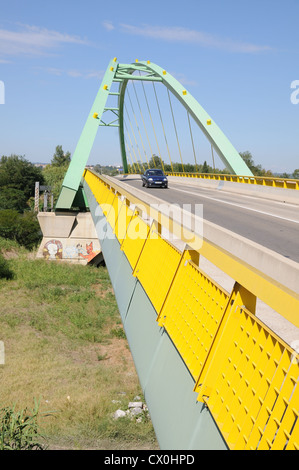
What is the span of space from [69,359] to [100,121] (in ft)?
76.9

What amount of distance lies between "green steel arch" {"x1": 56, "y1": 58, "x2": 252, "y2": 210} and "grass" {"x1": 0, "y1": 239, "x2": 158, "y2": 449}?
24.0 ft

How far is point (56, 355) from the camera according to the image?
2134cm

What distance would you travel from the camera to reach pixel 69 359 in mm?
21016

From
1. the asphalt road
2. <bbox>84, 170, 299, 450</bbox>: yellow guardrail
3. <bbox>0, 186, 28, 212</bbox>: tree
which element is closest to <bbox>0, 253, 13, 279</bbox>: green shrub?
the asphalt road

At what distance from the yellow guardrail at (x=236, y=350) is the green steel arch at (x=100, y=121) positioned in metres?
30.0

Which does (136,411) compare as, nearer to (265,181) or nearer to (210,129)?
(265,181)

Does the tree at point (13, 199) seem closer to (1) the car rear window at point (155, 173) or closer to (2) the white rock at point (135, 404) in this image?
(1) the car rear window at point (155, 173)

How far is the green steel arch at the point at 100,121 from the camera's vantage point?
34.8 meters

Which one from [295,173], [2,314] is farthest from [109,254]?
[295,173]

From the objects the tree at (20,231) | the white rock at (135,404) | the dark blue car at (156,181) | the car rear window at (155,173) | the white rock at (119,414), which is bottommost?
the tree at (20,231)

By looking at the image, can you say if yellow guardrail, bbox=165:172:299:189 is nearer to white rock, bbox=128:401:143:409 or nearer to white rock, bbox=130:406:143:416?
white rock, bbox=128:401:143:409

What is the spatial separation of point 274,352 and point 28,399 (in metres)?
15.1

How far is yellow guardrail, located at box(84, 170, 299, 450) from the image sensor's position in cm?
250

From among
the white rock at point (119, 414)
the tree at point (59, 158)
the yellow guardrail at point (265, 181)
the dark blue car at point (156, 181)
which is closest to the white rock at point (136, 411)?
the white rock at point (119, 414)
